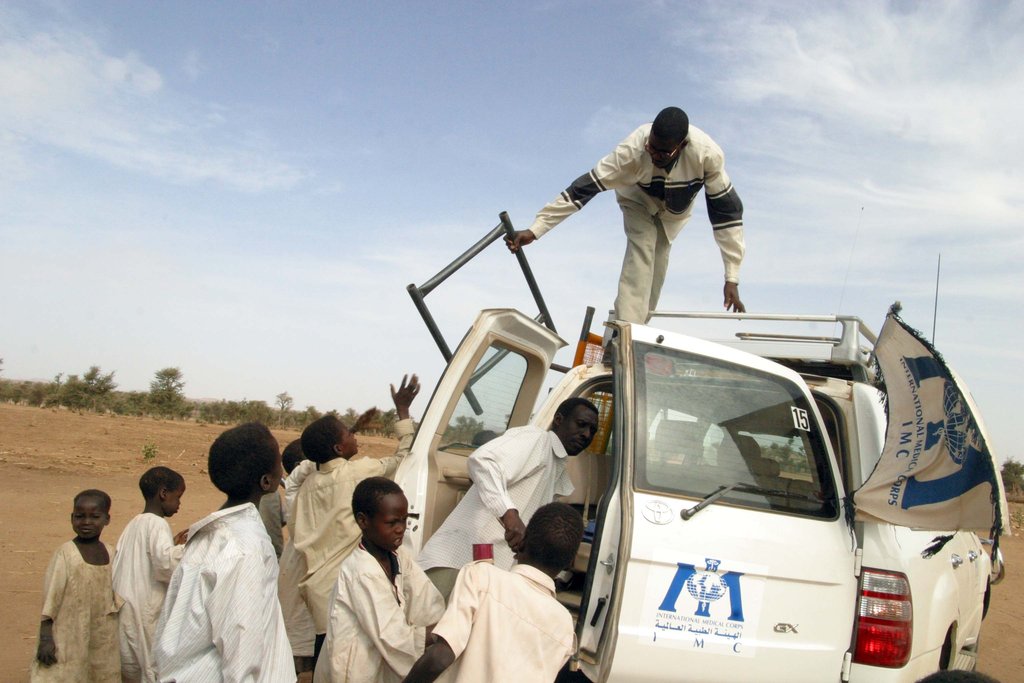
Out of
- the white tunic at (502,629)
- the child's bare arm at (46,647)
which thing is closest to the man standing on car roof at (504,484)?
the white tunic at (502,629)

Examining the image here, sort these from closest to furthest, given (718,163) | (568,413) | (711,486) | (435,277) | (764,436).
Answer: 1. (711,486)
2. (764,436)
3. (568,413)
4. (435,277)
5. (718,163)

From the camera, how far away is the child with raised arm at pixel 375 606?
3035 mm

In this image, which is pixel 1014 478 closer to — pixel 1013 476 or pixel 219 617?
pixel 1013 476

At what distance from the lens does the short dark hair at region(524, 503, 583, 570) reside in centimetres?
293

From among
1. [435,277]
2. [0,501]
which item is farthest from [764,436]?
[0,501]

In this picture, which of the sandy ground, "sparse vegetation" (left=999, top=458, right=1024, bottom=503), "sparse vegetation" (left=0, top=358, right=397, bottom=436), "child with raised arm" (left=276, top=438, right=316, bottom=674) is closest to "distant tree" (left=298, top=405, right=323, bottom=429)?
"sparse vegetation" (left=0, top=358, right=397, bottom=436)

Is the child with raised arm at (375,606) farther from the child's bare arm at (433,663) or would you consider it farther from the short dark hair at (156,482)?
the short dark hair at (156,482)

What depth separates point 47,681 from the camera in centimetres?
394

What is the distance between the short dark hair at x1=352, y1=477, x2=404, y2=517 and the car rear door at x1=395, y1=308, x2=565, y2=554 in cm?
73

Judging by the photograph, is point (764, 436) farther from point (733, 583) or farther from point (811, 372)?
point (811, 372)

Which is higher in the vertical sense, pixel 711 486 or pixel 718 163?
pixel 718 163

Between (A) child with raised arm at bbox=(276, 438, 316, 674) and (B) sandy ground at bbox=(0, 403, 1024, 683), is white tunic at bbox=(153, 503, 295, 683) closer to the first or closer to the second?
(A) child with raised arm at bbox=(276, 438, 316, 674)

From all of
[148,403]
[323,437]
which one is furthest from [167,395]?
[323,437]

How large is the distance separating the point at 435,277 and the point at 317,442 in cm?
109
